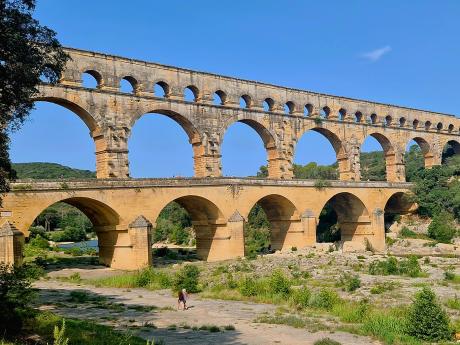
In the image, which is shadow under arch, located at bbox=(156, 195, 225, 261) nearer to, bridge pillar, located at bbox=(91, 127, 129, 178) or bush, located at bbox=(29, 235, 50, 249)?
bridge pillar, located at bbox=(91, 127, 129, 178)

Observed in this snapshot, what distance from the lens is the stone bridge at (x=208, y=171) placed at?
2952cm

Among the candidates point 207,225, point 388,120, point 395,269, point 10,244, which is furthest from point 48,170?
point 395,269

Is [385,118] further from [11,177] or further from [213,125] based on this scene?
[11,177]

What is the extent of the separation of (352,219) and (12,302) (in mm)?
36346

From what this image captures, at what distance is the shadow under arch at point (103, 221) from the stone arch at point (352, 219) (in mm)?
19546

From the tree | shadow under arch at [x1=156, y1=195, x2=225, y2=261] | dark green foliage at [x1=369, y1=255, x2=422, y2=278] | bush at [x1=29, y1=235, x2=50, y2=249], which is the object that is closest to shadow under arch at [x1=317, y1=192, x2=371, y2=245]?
shadow under arch at [x1=156, y1=195, x2=225, y2=261]

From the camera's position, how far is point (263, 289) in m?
21.8

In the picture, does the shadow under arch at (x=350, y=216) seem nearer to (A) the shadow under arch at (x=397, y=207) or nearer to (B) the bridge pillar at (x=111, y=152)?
(A) the shadow under arch at (x=397, y=207)

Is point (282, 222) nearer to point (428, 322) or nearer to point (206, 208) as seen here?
point (206, 208)

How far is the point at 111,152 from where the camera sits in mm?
32406

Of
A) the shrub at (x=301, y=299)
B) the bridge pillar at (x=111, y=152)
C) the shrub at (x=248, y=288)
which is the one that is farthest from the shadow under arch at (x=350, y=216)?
the shrub at (x=301, y=299)

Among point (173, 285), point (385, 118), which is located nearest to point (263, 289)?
point (173, 285)

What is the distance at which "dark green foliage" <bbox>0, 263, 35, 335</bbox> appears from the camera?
37.1 ft

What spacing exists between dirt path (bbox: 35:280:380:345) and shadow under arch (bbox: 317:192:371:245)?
80.0ft
